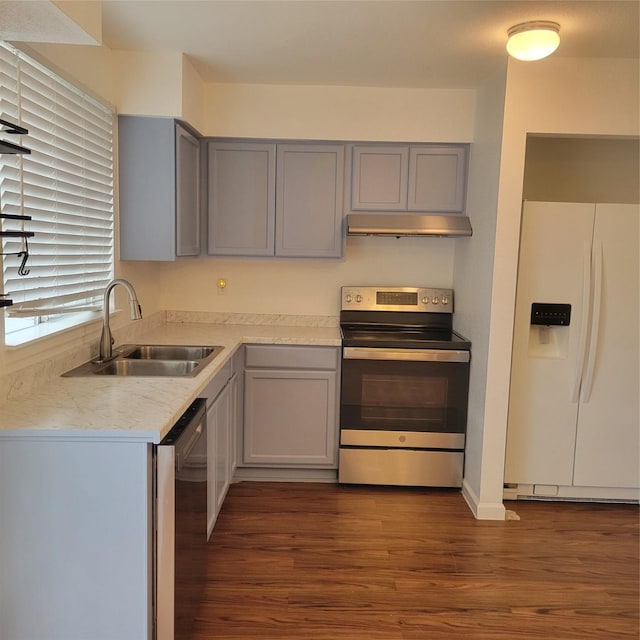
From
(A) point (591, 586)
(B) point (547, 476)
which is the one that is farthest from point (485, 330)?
(A) point (591, 586)

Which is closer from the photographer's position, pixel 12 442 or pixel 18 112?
pixel 12 442

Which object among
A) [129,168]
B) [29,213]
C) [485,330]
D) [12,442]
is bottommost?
[12,442]

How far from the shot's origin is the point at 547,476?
323 cm

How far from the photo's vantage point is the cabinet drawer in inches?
132

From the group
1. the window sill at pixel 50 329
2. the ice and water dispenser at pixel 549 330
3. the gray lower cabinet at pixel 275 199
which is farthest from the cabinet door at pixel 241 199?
the ice and water dispenser at pixel 549 330

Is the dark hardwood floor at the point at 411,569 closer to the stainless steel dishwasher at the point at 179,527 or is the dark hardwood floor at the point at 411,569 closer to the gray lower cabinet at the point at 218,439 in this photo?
the gray lower cabinet at the point at 218,439

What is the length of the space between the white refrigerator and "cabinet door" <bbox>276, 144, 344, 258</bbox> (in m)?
1.15

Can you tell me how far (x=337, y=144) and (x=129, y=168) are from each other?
4.15ft

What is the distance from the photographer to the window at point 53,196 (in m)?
2.01

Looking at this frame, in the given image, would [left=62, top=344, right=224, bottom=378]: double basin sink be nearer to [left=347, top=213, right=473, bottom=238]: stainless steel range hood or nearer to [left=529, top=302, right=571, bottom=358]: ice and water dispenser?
[left=347, top=213, right=473, bottom=238]: stainless steel range hood

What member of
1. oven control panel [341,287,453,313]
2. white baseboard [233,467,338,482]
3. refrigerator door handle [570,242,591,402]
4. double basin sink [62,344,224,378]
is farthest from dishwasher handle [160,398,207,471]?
refrigerator door handle [570,242,591,402]

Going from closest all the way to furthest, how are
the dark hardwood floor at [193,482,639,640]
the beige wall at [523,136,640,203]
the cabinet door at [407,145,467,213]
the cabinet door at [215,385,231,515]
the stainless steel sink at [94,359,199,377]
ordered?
1. the dark hardwood floor at [193,482,639,640]
2. the stainless steel sink at [94,359,199,377]
3. the cabinet door at [215,385,231,515]
4. the cabinet door at [407,145,467,213]
5. the beige wall at [523,136,640,203]

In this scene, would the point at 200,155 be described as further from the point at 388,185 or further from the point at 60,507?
the point at 60,507

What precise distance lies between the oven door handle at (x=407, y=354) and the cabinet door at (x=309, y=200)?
26.4 inches
